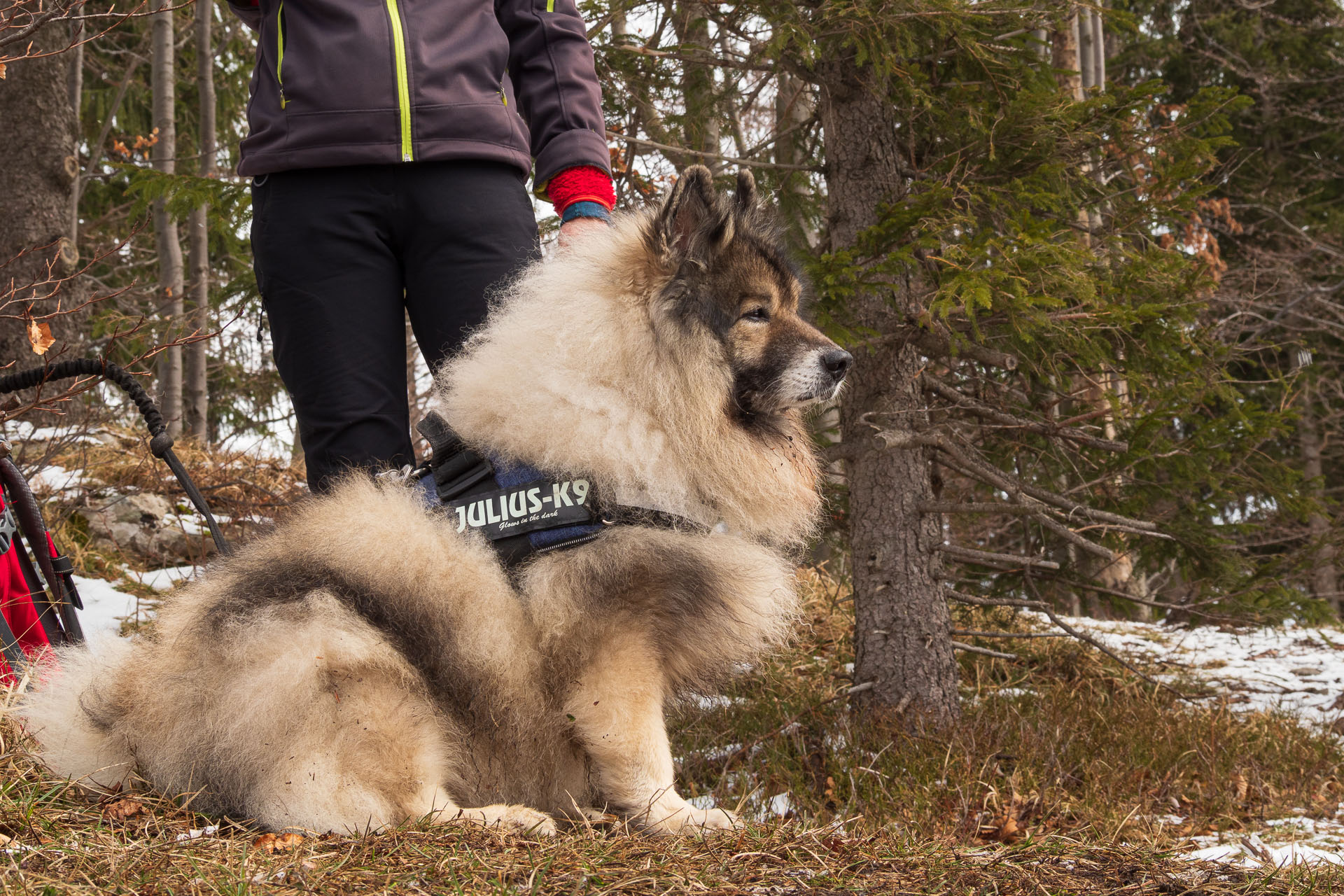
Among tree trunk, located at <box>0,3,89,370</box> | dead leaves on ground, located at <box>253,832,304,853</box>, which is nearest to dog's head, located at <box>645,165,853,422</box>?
dead leaves on ground, located at <box>253,832,304,853</box>

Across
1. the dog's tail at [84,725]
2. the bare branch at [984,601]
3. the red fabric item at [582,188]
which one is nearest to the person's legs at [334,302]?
the red fabric item at [582,188]

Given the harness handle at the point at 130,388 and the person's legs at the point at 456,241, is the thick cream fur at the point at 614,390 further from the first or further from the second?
the harness handle at the point at 130,388

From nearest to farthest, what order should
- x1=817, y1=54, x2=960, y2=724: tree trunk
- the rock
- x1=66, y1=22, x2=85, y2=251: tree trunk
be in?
x1=817, y1=54, x2=960, y2=724: tree trunk → the rock → x1=66, y1=22, x2=85, y2=251: tree trunk

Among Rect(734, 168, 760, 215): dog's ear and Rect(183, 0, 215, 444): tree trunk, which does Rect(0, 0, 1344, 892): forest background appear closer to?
Rect(734, 168, 760, 215): dog's ear

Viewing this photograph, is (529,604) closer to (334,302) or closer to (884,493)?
(334,302)

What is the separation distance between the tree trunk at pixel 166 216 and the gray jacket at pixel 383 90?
622 centimetres

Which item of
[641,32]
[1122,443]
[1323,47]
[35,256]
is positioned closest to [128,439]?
[35,256]

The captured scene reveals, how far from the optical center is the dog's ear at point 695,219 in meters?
2.60

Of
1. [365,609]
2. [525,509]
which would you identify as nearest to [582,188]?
[525,509]

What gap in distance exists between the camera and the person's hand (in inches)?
113

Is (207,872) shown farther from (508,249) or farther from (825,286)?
(825,286)

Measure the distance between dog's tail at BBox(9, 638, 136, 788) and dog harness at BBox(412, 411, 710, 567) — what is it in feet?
3.24

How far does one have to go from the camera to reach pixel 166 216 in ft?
27.7

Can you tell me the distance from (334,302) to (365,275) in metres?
0.12
